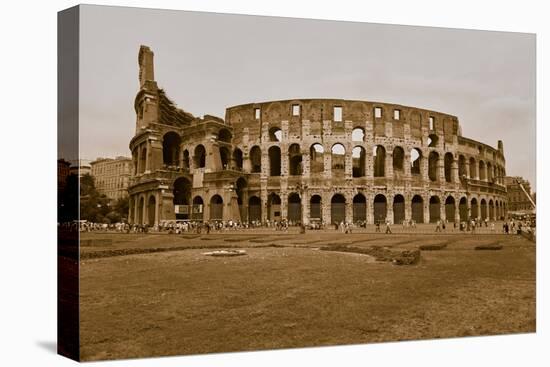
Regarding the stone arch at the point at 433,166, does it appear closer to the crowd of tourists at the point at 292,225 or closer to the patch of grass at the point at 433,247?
the crowd of tourists at the point at 292,225

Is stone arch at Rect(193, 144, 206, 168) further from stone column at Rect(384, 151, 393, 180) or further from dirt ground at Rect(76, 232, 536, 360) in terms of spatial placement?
stone column at Rect(384, 151, 393, 180)

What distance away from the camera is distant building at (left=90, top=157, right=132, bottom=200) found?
46.9ft

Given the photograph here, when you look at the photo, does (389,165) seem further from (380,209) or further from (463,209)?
(463,209)

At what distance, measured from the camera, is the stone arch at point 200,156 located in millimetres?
17547

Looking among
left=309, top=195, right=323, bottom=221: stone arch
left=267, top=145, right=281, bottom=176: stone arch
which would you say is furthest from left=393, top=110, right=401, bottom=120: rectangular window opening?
left=267, top=145, right=281, bottom=176: stone arch

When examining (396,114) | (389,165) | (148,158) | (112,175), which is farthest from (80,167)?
(389,165)

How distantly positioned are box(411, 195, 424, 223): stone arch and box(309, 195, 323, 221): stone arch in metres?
2.94

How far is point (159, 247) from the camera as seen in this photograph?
1573cm

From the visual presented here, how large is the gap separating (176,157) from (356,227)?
5942 millimetres

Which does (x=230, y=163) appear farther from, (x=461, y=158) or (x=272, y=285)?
(x=461, y=158)

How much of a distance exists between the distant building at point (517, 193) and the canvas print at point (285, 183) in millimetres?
70

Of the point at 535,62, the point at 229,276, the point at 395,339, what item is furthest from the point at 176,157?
the point at 535,62

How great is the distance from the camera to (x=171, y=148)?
56.9 ft

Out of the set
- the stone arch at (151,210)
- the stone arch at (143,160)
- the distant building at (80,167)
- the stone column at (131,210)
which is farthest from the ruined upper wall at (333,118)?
the distant building at (80,167)
